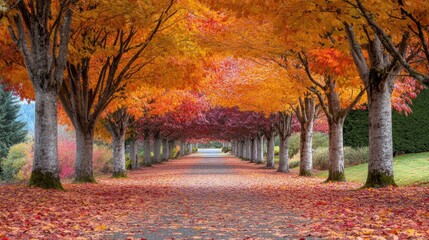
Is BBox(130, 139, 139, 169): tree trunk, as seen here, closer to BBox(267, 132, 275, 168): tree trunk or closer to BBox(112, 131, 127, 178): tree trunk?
BBox(112, 131, 127, 178): tree trunk

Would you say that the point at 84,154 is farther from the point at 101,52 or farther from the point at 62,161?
the point at 62,161

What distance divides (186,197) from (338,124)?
7.46 m

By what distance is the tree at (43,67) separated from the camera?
44.2 ft

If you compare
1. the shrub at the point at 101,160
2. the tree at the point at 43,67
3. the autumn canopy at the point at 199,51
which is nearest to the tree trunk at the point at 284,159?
the autumn canopy at the point at 199,51

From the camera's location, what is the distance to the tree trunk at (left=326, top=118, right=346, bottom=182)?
18891mm

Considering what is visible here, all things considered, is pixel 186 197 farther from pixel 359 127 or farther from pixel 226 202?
pixel 359 127

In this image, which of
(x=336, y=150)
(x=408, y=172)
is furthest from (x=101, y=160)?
(x=408, y=172)

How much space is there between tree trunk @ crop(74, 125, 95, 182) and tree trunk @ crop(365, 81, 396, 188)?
10.1 metres

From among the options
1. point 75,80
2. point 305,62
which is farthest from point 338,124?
point 75,80

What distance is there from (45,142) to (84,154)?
5050 millimetres

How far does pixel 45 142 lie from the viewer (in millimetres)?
13688

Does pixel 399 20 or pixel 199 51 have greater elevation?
pixel 199 51

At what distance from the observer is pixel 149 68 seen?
18.5 m

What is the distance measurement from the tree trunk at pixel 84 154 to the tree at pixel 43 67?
4443 mm
